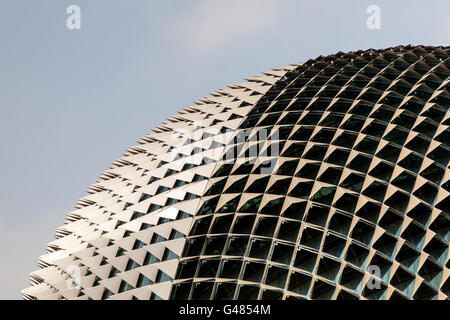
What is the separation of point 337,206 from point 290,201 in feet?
8.80

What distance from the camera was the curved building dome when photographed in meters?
26.3

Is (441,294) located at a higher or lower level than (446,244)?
lower

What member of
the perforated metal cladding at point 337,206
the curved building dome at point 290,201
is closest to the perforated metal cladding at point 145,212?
the curved building dome at point 290,201

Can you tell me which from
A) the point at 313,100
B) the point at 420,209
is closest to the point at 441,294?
the point at 420,209

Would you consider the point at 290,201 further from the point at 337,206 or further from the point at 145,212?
the point at 145,212

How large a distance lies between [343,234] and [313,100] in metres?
13.8

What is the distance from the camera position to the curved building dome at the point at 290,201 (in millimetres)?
26328

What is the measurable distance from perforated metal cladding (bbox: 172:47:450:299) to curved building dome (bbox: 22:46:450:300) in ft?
0.23

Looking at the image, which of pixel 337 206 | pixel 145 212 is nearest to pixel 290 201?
pixel 337 206

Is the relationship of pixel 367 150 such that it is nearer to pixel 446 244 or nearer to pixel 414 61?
pixel 446 244

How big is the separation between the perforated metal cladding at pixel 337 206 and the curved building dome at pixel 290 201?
70mm

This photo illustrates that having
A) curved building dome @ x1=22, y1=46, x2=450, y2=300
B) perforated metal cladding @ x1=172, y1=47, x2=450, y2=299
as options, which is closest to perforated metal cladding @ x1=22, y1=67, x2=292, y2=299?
curved building dome @ x1=22, y1=46, x2=450, y2=300

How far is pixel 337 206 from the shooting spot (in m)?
28.5
